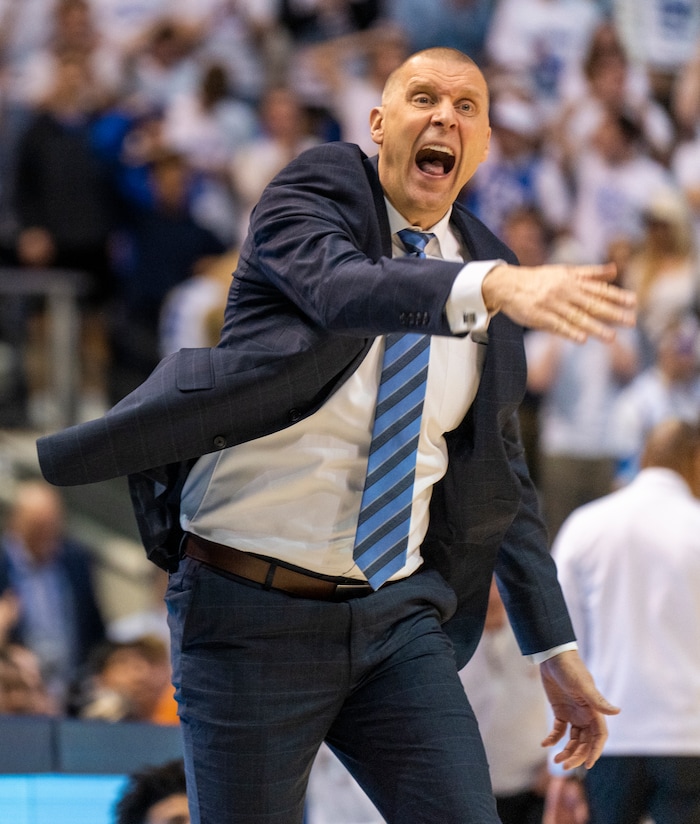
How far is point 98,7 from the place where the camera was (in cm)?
765

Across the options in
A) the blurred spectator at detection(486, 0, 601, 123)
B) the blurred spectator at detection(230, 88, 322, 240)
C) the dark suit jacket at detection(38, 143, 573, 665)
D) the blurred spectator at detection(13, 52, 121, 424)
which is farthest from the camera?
the blurred spectator at detection(486, 0, 601, 123)

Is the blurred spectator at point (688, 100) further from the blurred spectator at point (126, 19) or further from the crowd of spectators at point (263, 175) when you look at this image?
the blurred spectator at point (126, 19)

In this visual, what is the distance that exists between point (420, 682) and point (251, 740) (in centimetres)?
30

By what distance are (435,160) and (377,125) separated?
165 millimetres

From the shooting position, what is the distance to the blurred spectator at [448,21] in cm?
836

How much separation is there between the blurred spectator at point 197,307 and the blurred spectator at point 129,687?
5.47 ft

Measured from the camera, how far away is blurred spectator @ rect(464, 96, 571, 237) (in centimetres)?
711

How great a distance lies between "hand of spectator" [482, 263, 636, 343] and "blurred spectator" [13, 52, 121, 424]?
17.1 ft

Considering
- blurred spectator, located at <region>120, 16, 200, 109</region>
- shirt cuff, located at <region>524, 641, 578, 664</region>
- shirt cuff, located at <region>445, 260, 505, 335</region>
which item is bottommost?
shirt cuff, located at <region>524, 641, 578, 664</region>

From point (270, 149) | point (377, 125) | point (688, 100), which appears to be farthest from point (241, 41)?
→ point (377, 125)

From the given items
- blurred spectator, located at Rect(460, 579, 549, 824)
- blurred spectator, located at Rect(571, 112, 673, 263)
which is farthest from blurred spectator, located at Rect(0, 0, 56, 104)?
blurred spectator, located at Rect(460, 579, 549, 824)

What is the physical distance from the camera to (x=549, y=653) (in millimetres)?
2615

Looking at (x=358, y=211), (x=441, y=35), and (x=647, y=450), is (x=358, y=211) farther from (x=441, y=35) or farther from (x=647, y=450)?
(x=441, y=35)

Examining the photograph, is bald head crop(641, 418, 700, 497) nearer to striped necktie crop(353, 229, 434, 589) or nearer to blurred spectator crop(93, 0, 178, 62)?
striped necktie crop(353, 229, 434, 589)
